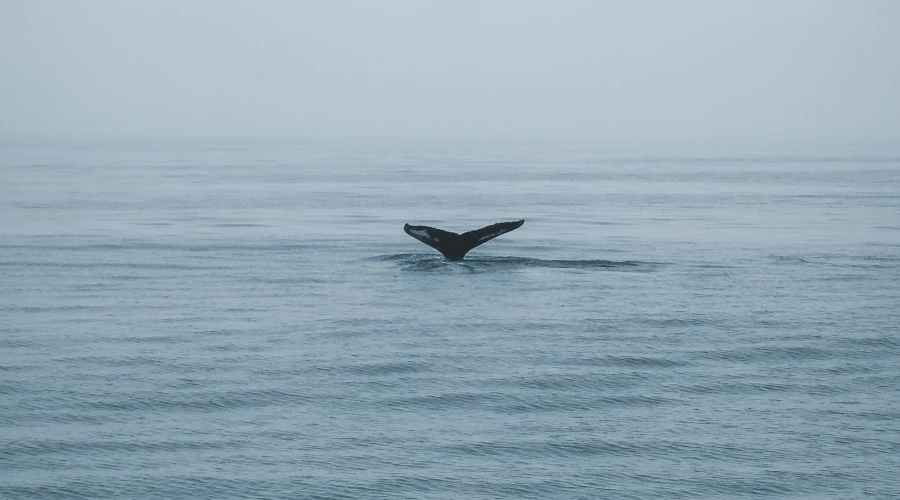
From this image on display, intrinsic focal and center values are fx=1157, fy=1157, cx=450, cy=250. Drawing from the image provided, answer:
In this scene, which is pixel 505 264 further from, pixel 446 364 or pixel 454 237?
pixel 446 364

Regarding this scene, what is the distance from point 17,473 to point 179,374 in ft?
14.3

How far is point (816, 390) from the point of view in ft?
49.2

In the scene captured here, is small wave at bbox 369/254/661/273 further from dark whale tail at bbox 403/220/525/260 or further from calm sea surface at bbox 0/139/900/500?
dark whale tail at bbox 403/220/525/260

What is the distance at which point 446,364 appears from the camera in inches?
655

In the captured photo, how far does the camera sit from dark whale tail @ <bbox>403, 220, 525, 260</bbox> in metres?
26.1

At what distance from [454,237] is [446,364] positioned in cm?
1091

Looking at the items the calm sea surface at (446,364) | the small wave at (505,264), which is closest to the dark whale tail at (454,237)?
the small wave at (505,264)

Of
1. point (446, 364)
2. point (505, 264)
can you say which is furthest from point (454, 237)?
point (446, 364)

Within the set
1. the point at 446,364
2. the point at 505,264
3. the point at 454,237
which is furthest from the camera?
the point at 505,264

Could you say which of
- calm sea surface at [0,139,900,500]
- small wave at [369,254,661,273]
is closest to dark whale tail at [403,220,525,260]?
small wave at [369,254,661,273]

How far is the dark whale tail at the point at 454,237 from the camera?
26.1 metres

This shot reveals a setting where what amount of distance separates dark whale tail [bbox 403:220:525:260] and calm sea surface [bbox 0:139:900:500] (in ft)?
1.80

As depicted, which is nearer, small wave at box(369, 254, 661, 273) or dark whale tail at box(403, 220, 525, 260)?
dark whale tail at box(403, 220, 525, 260)

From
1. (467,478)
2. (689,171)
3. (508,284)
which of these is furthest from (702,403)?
(689,171)
